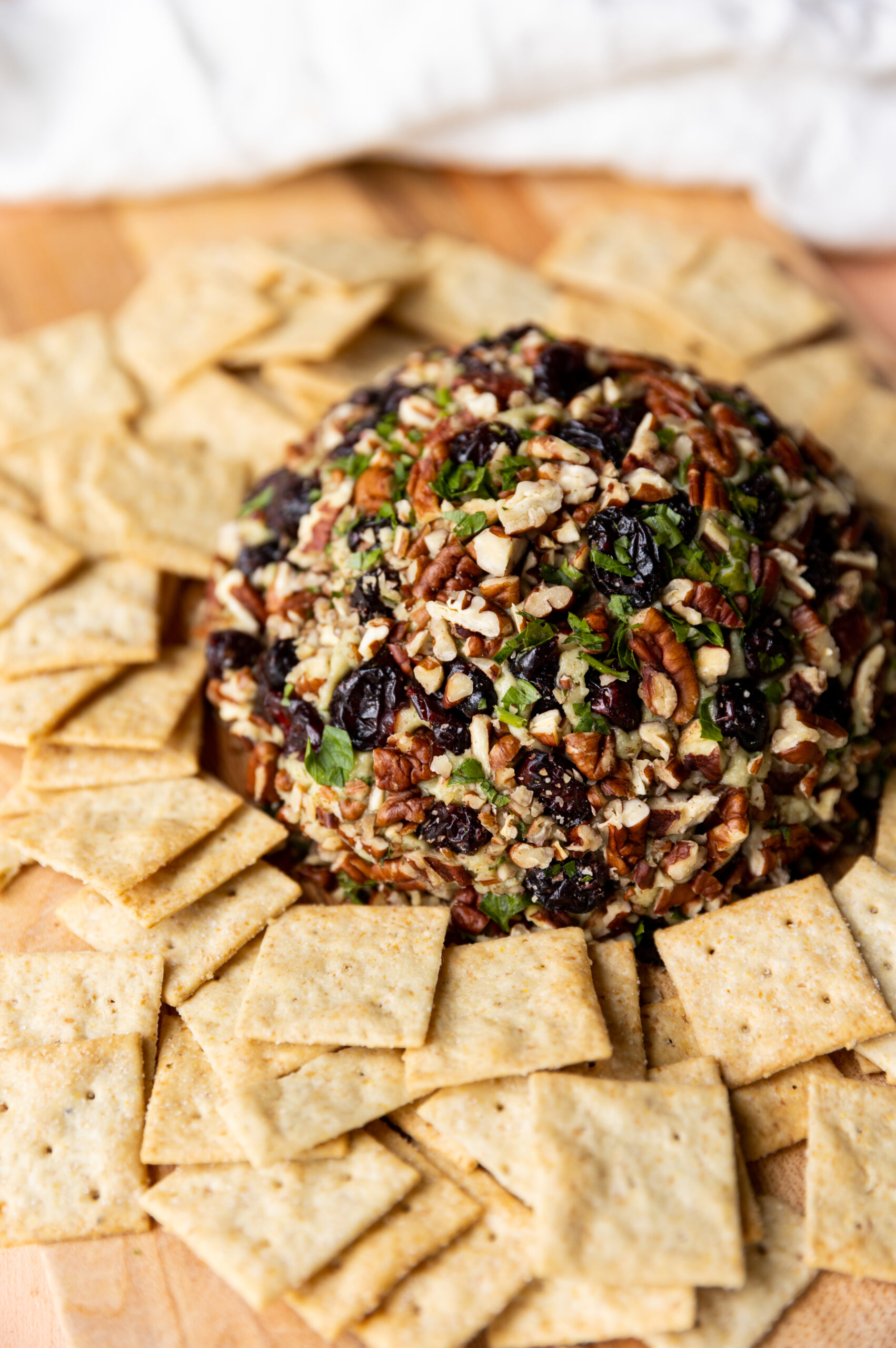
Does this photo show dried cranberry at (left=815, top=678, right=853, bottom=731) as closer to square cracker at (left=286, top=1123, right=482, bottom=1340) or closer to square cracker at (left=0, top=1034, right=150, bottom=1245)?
square cracker at (left=286, top=1123, right=482, bottom=1340)

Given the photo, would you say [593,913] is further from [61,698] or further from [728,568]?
[61,698]

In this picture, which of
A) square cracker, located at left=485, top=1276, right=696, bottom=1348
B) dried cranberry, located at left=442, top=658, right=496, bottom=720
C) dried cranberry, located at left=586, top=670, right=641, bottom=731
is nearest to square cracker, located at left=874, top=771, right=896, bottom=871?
dried cranberry, located at left=586, top=670, right=641, bottom=731

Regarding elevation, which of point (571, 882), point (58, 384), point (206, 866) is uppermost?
point (58, 384)

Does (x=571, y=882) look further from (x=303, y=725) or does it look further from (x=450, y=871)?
(x=303, y=725)

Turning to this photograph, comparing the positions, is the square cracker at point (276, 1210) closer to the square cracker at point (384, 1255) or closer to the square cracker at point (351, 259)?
the square cracker at point (384, 1255)

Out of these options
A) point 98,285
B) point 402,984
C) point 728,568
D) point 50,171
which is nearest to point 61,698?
point 402,984

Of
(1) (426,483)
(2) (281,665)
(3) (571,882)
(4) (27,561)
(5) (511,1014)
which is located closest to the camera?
(5) (511,1014)

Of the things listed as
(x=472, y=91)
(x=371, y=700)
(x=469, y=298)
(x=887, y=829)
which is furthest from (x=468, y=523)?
(x=472, y=91)
